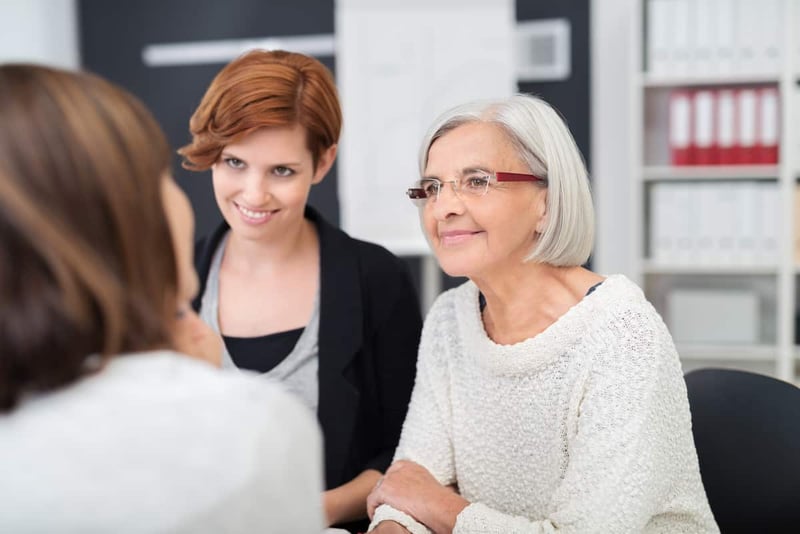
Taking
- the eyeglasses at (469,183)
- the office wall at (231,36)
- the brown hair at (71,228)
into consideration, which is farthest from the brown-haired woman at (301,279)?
the office wall at (231,36)

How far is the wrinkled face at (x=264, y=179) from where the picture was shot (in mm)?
1647

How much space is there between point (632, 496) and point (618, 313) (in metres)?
0.30

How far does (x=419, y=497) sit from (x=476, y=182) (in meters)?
0.59

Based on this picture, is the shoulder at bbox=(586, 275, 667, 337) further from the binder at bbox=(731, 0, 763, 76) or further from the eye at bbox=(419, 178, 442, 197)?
the binder at bbox=(731, 0, 763, 76)

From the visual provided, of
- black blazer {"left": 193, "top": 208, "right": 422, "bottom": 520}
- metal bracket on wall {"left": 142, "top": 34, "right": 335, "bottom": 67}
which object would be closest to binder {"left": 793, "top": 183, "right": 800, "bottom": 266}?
metal bracket on wall {"left": 142, "top": 34, "right": 335, "bottom": 67}

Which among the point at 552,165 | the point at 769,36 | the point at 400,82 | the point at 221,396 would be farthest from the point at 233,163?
the point at 769,36

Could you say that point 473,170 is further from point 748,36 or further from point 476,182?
point 748,36

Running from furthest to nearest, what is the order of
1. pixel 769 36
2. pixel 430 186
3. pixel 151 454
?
pixel 769 36, pixel 430 186, pixel 151 454

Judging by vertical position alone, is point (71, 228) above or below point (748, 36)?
below

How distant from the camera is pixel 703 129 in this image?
150 inches

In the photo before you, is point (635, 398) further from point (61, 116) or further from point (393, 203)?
point (393, 203)

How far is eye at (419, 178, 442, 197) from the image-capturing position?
1.55 m

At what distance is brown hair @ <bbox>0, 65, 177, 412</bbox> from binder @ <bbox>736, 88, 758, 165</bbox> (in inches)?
138

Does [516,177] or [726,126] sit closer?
[516,177]
